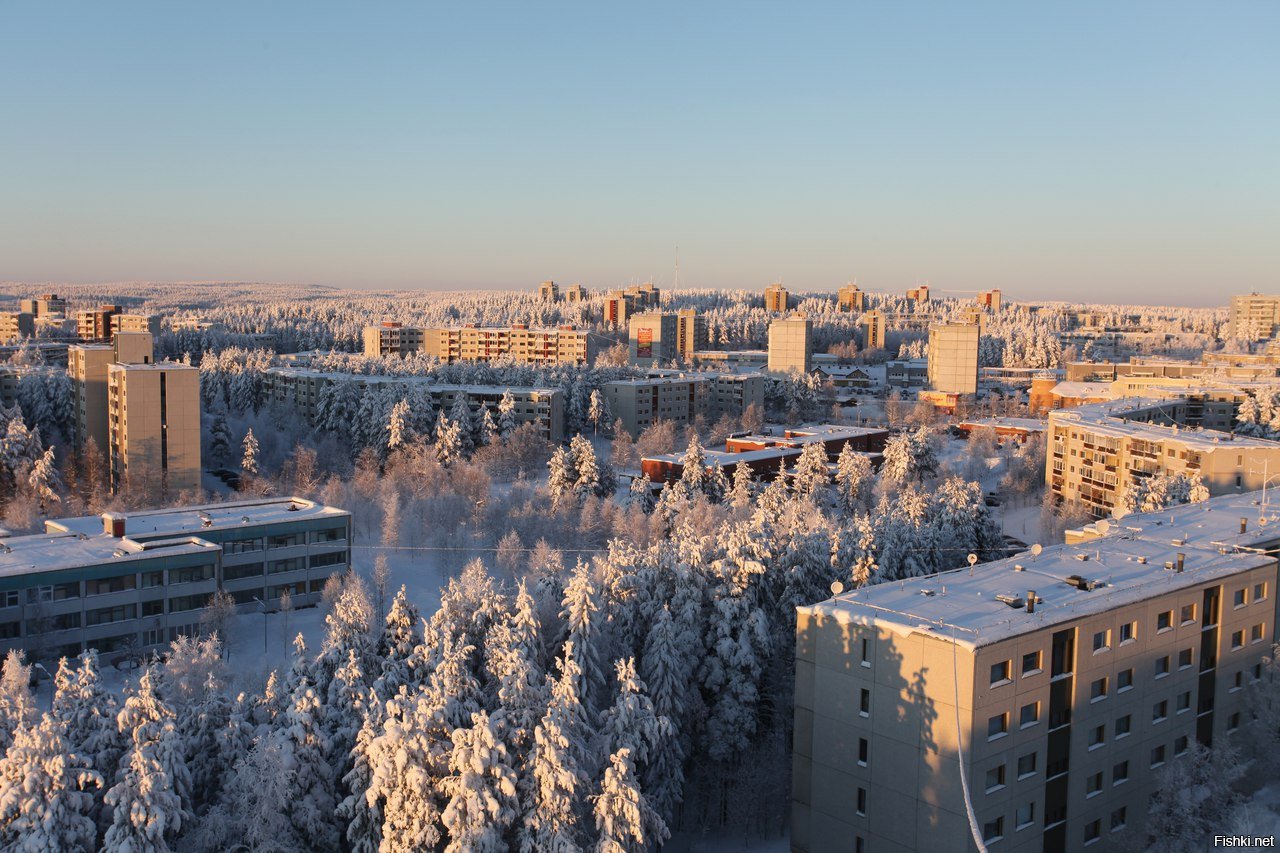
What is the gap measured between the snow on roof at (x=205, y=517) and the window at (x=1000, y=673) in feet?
54.2

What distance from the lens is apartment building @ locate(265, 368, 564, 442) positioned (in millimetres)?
48344

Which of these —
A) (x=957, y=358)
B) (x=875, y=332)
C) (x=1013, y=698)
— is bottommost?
(x=1013, y=698)

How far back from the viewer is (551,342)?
75312mm

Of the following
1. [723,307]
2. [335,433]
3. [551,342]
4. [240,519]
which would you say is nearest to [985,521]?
[240,519]

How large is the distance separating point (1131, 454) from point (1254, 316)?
344 feet

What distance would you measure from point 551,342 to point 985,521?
50920 mm

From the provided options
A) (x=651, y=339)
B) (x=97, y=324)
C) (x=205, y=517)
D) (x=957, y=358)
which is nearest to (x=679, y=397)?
(x=957, y=358)

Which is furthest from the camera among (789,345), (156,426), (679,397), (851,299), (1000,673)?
(851,299)

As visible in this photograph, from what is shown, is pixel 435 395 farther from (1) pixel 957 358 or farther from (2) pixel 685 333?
(2) pixel 685 333

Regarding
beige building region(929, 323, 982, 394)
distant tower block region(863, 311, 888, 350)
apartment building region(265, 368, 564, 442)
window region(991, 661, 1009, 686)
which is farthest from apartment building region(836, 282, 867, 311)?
window region(991, 661, 1009, 686)

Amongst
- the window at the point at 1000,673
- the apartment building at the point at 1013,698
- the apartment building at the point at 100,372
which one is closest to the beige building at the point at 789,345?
the apartment building at the point at 100,372

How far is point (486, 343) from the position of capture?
7806 cm

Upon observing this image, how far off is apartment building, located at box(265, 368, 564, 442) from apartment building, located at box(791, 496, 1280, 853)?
33953 millimetres

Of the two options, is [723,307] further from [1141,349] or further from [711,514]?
[711,514]
